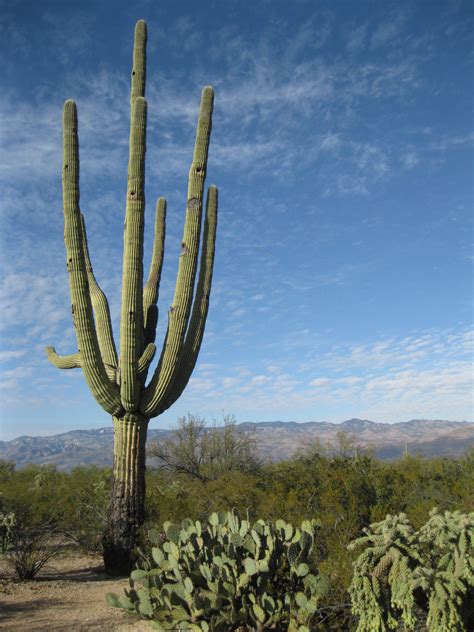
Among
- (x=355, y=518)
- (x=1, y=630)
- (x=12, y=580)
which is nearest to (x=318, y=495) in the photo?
(x=355, y=518)

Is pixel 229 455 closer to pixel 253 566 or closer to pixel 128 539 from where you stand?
pixel 128 539

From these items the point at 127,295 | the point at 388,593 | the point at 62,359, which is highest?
the point at 127,295

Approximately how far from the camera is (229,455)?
816 inches

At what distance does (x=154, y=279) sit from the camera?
33.0 ft

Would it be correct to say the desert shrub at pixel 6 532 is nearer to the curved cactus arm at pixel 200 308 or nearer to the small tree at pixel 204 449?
the curved cactus arm at pixel 200 308

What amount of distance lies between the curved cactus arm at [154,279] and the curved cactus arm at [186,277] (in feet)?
2.38

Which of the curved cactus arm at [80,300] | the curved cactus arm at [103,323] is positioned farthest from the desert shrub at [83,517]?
the curved cactus arm at [103,323]

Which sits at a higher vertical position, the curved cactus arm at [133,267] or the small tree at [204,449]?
the curved cactus arm at [133,267]

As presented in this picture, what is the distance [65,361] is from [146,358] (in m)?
1.67

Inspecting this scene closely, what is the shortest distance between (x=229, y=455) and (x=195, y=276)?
13.1m

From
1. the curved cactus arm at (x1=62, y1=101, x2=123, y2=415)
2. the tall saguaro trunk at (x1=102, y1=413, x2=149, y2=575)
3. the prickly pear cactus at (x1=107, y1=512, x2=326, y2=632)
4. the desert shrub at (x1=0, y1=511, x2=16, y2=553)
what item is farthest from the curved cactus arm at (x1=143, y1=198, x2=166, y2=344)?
the prickly pear cactus at (x1=107, y1=512, x2=326, y2=632)

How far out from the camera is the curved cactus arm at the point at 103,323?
9.22m

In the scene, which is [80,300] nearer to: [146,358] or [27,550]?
[146,358]

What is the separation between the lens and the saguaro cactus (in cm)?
816
